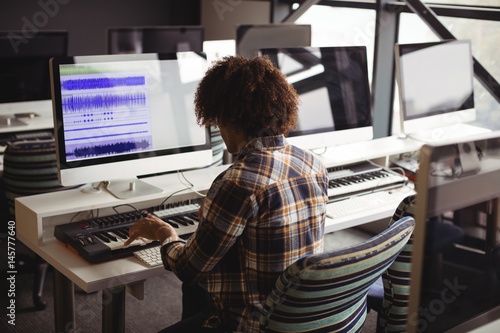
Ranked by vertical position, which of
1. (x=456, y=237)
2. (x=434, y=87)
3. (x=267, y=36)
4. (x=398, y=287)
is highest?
(x=267, y=36)

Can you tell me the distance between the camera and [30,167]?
316 centimetres

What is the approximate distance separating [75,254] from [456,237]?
142 centimetres

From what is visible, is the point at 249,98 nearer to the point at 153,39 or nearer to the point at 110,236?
the point at 110,236

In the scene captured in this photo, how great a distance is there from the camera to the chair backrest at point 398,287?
213cm

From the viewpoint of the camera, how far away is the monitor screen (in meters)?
3.31

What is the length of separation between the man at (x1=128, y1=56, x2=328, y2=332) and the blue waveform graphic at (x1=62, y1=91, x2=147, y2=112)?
0.54 meters

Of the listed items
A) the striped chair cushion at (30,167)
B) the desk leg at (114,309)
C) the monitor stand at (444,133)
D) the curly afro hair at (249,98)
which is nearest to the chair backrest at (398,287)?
the curly afro hair at (249,98)

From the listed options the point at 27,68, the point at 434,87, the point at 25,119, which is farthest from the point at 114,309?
the point at 25,119

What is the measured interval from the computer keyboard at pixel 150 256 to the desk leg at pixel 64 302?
0.39 meters

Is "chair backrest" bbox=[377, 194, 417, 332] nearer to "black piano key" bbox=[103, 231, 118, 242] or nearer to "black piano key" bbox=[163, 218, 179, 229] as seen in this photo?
"black piano key" bbox=[163, 218, 179, 229]

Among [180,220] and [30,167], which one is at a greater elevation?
[30,167]

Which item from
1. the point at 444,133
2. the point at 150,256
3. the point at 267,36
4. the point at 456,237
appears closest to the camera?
the point at 456,237

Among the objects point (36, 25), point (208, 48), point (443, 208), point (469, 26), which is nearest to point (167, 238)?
point (443, 208)

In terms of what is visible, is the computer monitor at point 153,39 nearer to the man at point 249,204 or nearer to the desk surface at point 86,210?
the desk surface at point 86,210
